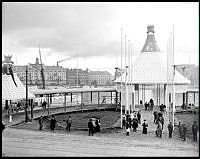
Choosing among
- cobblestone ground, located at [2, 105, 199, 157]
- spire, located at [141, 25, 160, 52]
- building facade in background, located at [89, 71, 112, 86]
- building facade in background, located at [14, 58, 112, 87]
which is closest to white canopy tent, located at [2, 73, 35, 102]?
Answer: cobblestone ground, located at [2, 105, 199, 157]

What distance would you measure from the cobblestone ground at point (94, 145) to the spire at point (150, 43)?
16701mm

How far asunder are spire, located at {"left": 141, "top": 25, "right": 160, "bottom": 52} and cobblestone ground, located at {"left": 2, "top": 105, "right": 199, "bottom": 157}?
658 inches

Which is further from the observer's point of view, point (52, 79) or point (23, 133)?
point (52, 79)

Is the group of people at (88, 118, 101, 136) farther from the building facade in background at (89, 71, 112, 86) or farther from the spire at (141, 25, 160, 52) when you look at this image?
the building facade in background at (89, 71, 112, 86)

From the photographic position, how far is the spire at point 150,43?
96.2ft

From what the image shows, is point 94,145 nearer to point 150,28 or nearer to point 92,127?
point 92,127

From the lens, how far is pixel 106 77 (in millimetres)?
119875

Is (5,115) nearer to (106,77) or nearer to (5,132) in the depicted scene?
(5,132)

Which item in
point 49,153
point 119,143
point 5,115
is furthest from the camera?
point 5,115

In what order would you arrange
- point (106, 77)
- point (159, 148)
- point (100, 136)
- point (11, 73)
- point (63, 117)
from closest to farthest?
point (159, 148), point (100, 136), point (11, 73), point (63, 117), point (106, 77)

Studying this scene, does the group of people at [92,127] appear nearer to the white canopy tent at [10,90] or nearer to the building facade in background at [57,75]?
the white canopy tent at [10,90]

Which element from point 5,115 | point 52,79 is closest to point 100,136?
point 5,115

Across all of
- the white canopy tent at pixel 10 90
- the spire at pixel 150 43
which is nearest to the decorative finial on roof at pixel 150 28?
the spire at pixel 150 43

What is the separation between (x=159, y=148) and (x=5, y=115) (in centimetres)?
1296
